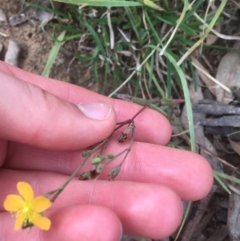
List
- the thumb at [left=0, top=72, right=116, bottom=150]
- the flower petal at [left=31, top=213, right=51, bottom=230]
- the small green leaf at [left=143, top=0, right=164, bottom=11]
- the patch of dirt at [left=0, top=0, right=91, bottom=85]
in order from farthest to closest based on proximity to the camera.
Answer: the patch of dirt at [left=0, top=0, right=91, bottom=85] → the small green leaf at [left=143, top=0, right=164, bottom=11] → the thumb at [left=0, top=72, right=116, bottom=150] → the flower petal at [left=31, top=213, right=51, bottom=230]

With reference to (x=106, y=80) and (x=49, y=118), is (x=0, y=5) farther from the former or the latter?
(x=49, y=118)

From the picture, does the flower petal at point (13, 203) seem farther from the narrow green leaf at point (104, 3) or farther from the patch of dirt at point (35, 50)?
the patch of dirt at point (35, 50)

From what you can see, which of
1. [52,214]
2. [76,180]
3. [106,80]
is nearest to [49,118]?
[76,180]

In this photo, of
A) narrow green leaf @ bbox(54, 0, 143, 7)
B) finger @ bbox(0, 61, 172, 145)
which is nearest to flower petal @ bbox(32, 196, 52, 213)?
finger @ bbox(0, 61, 172, 145)

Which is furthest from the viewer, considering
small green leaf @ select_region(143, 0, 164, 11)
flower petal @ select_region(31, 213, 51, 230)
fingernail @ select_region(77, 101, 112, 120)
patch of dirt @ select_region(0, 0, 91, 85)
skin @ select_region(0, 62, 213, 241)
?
patch of dirt @ select_region(0, 0, 91, 85)

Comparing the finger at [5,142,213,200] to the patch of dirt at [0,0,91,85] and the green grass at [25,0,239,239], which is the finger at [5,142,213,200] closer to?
the green grass at [25,0,239,239]

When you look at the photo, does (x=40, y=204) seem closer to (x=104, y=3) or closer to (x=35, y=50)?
(x=104, y=3)

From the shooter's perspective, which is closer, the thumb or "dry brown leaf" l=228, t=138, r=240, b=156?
the thumb
